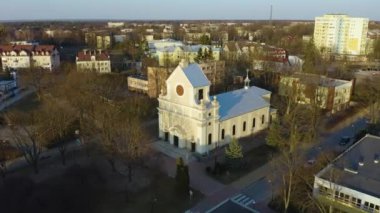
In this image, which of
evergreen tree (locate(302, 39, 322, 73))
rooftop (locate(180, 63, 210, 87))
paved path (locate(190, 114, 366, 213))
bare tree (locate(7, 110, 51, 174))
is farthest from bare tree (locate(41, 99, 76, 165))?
evergreen tree (locate(302, 39, 322, 73))

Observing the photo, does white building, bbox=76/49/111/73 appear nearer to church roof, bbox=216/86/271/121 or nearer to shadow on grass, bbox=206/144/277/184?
church roof, bbox=216/86/271/121

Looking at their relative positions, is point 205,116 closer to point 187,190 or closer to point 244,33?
point 187,190

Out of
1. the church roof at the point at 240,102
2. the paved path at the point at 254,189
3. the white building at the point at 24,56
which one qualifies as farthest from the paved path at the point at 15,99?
the paved path at the point at 254,189


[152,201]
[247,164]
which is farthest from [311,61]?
[152,201]

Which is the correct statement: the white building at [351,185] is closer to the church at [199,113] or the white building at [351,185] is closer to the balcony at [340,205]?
the balcony at [340,205]

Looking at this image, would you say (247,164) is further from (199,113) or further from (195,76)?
(195,76)
